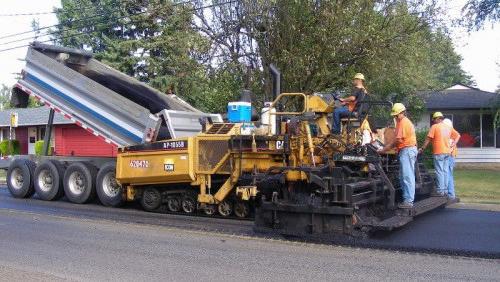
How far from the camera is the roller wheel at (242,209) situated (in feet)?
36.0

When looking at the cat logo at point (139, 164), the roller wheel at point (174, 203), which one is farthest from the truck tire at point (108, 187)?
the roller wheel at point (174, 203)

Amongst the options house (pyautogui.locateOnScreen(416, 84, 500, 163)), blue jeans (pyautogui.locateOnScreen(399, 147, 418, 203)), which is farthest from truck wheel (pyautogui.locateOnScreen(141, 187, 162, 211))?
house (pyautogui.locateOnScreen(416, 84, 500, 163))

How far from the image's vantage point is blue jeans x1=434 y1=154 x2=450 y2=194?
37.5ft

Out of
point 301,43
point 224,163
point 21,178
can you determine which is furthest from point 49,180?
point 301,43

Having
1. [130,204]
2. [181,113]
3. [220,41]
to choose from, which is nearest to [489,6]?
[220,41]

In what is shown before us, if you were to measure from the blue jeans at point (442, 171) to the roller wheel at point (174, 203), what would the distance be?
494cm

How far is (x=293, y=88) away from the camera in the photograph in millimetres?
16234

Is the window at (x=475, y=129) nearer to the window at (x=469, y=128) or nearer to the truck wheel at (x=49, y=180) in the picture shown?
the window at (x=469, y=128)

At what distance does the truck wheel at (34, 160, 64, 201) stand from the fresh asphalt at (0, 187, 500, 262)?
0.24 meters

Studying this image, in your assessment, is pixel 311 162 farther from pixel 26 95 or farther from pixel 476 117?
pixel 476 117

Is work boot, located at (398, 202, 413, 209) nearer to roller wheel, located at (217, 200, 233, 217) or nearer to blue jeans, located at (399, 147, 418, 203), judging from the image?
blue jeans, located at (399, 147, 418, 203)

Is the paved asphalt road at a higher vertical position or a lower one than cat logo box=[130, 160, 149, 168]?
lower

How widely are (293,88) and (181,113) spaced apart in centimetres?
468

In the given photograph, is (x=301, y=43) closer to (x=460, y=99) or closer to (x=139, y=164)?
(x=139, y=164)
